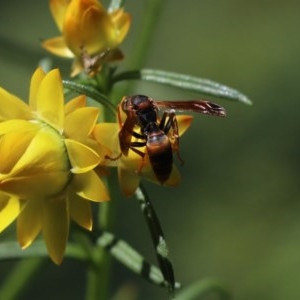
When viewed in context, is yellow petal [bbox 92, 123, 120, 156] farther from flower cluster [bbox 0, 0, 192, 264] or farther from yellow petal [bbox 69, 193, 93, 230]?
yellow petal [bbox 69, 193, 93, 230]

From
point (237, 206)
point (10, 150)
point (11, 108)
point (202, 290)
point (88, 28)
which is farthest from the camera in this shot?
point (237, 206)

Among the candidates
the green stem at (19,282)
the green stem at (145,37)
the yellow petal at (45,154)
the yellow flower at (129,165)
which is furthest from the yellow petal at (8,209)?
the green stem at (19,282)

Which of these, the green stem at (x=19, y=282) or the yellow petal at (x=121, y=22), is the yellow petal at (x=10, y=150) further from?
the green stem at (x=19, y=282)

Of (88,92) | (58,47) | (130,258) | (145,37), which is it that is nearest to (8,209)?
(88,92)

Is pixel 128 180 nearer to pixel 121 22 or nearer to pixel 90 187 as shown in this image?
pixel 90 187

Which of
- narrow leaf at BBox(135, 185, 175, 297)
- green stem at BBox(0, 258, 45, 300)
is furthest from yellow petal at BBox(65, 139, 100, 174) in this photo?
green stem at BBox(0, 258, 45, 300)

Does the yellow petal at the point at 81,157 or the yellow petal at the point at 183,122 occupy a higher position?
the yellow petal at the point at 183,122

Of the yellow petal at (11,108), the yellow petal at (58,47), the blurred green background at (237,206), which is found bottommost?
the blurred green background at (237,206)
